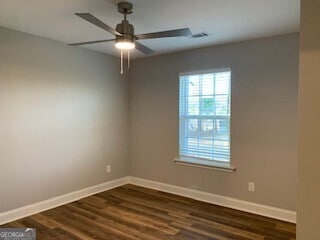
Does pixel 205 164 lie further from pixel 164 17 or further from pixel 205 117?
pixel 164 17

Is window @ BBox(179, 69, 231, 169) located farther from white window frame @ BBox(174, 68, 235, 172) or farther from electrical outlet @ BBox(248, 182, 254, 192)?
electrical outlet @ BBox(248, 182, 254, 192)

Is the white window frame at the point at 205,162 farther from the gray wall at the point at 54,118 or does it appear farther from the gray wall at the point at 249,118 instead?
the gray wall at the point at 54,118

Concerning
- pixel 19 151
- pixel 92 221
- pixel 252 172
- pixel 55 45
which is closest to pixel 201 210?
pixel 252 172

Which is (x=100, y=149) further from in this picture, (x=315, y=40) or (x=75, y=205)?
(x=315, y=40)

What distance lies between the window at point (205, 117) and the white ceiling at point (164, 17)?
69cm

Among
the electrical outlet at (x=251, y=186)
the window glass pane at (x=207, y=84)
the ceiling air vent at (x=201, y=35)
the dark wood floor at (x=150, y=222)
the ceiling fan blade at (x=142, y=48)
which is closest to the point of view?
the ceiling fan blade at (x=142, y=48)

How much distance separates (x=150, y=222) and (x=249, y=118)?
76.3 inches

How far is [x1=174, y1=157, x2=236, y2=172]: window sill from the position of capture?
3.62 meters

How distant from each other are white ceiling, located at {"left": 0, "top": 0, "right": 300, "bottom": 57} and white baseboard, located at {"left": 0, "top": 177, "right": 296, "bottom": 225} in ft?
7.59

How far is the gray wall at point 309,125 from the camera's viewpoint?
159 centimetres

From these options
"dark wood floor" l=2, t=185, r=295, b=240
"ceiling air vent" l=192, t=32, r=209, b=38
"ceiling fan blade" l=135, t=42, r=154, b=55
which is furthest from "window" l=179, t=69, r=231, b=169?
"ceiling fan blade" l=135, t=42, r=154, b=55

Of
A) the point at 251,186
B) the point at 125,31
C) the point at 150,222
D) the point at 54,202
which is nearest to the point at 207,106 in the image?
the point at 251,186

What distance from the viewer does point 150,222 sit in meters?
3.08

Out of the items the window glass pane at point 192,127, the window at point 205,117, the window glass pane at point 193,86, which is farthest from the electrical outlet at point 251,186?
the window glass pane at point 193,86
